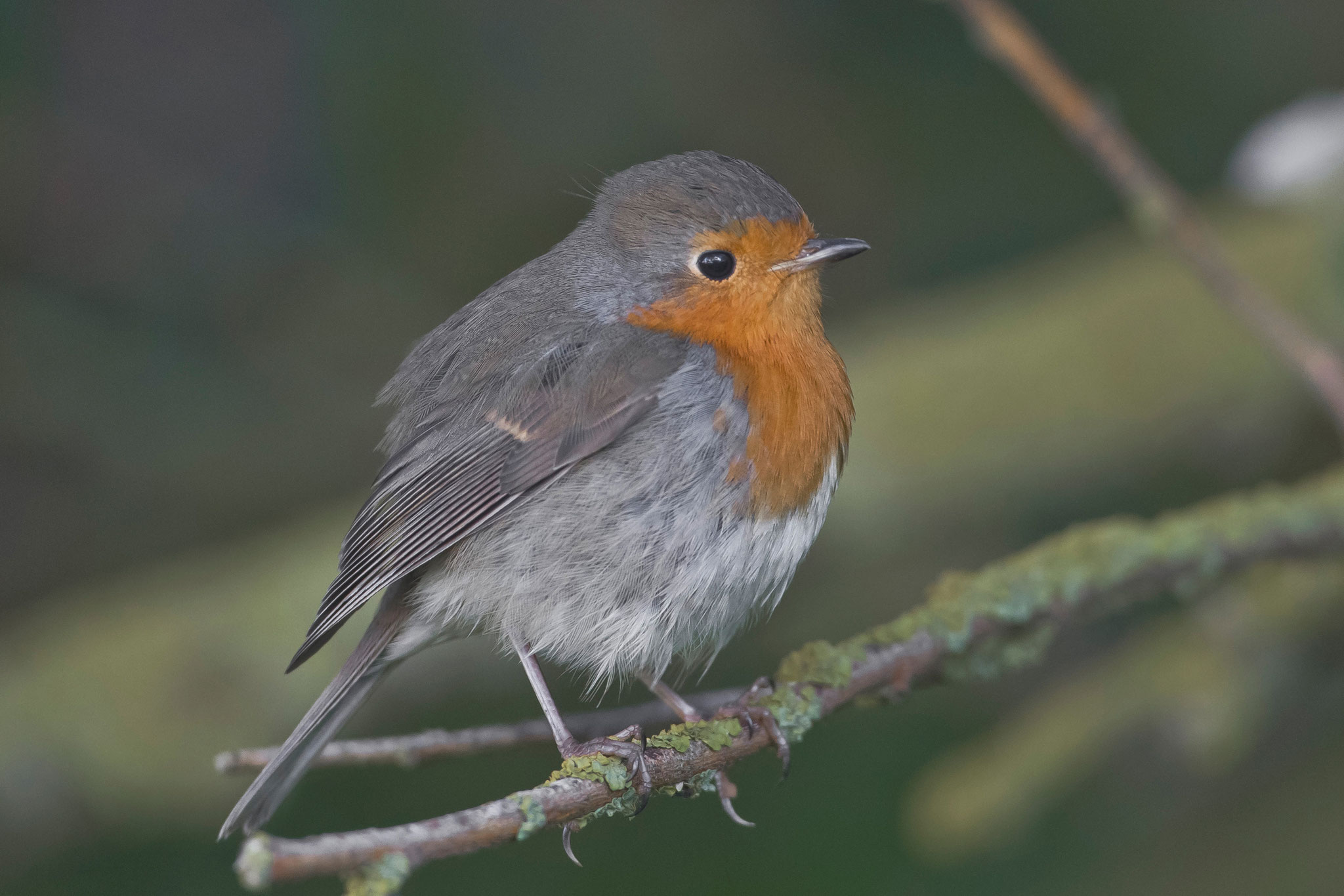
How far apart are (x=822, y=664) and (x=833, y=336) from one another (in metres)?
2.57

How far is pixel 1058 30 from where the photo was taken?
5.66 m

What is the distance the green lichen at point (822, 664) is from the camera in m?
2.62

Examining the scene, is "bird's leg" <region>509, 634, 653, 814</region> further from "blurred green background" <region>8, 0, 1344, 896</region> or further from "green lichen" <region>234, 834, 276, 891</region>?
"blurred green background" <region>8, 0, 1344, 896</region>

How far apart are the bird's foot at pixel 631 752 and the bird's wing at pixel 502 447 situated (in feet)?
1.95

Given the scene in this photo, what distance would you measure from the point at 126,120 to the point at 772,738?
4.43m

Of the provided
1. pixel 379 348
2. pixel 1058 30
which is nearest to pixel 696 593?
pixel 379 348

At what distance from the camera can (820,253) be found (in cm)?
289

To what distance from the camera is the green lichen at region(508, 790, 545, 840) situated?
1.76m

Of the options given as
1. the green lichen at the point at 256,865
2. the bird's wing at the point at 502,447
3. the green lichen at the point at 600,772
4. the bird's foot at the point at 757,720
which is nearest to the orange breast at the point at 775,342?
the bird's wing at the point at 502,447

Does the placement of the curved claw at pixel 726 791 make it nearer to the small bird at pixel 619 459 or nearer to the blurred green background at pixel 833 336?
the small bird at pixel 619 459

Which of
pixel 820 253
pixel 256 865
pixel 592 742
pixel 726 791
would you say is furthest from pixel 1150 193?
pixel 256 865

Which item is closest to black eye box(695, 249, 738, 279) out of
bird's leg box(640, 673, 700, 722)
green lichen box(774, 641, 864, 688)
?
green lichen box(774, 641, 864, 688)

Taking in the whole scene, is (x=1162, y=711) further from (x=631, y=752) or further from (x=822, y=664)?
(x=631, y=752)

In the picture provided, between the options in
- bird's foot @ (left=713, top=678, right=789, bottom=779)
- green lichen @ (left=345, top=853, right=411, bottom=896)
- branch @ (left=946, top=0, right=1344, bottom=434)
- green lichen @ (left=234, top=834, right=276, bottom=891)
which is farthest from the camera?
branch @ (left=946, top=0, right=1344, bottom=434)
